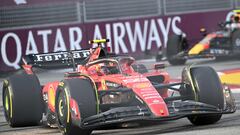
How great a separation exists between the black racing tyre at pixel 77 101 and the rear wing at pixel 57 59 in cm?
233

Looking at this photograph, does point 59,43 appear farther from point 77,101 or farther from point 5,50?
point 77,101

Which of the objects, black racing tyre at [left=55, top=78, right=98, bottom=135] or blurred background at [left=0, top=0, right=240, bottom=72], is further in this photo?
blurred background at [left=0, top=0, right=240, bottom=72]

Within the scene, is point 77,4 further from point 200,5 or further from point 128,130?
point 128,130

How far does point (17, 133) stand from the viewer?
965cm

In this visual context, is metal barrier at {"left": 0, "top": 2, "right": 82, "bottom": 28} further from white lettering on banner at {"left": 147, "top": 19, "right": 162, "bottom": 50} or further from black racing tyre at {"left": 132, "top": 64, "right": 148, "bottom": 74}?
black racing tyre at {"left": 132, "top": 64, "right": 148, "bottom": 74}

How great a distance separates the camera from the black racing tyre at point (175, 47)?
19.8m

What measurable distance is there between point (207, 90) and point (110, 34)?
13124mm

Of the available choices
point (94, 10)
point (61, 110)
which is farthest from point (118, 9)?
point (61, 110)

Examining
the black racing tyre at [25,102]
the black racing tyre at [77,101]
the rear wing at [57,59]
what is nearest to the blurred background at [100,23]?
the rear wing at [57,59]

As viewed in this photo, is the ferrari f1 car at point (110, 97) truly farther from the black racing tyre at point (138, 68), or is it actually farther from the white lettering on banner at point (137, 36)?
the white lettering on banner at point (137, 36)

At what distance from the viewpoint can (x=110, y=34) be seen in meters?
22.1

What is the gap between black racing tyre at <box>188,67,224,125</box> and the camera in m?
9.09

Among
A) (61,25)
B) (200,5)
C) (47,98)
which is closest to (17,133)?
(47,98)

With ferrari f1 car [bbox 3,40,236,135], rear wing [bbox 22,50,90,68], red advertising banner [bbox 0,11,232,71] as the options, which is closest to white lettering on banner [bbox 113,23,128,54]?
red advertising banner [bbox 0,11,232,71]
